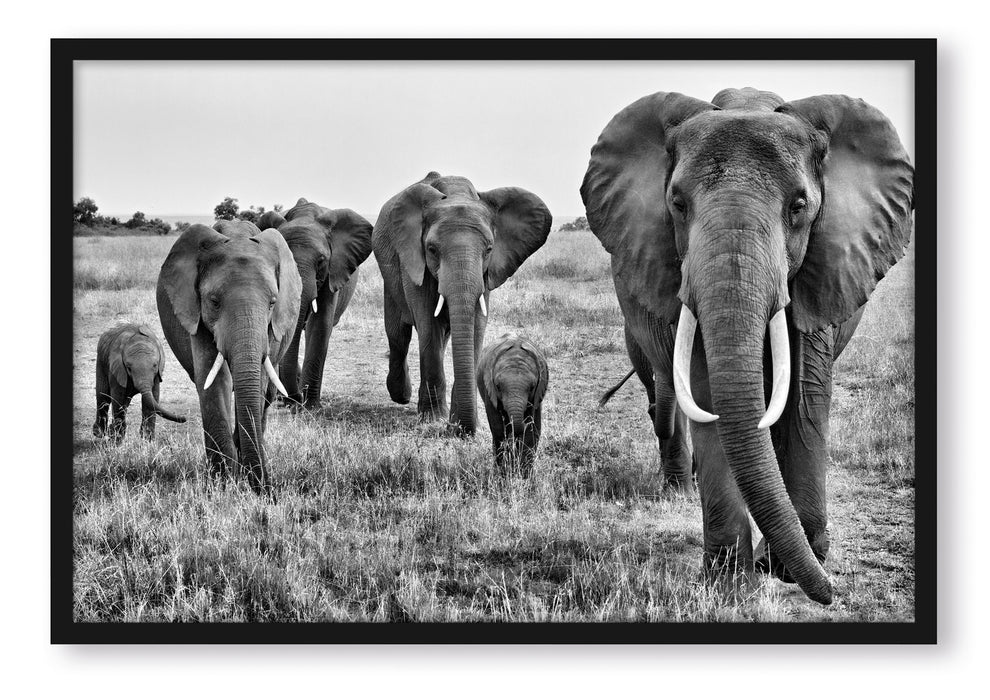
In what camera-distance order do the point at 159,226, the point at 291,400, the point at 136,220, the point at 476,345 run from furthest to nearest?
the point at 291,400 < the point at 476,345 < the point at 159,226 < the point at 136,220

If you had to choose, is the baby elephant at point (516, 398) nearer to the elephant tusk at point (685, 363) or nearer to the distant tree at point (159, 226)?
the distant tree at point (159, 226)

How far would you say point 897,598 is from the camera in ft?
15.6

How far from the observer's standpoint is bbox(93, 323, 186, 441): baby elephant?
5.69 m

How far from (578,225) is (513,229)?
1307 millimetres

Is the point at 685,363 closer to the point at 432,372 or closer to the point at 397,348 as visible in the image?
the point at 432,372

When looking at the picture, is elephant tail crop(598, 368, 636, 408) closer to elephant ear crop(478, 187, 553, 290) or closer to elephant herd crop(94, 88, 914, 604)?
elephant herd crop(94, 88, 914, 604)

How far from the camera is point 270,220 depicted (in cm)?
662

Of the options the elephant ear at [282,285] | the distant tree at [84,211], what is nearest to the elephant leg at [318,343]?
the elephant ear at [282,285]

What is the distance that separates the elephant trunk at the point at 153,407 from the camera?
6.74 meters

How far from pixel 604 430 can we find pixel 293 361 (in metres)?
2.64

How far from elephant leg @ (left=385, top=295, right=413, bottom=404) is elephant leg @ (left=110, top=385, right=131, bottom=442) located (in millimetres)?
2564

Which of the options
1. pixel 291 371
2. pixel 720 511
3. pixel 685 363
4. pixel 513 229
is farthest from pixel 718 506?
pixel 291 371

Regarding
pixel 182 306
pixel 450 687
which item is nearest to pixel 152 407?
pixel 182 306
